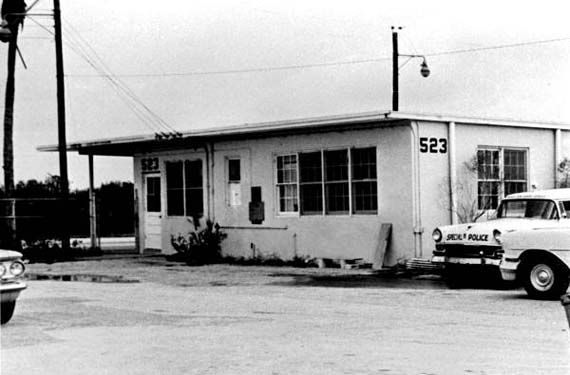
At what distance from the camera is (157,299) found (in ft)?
50.6

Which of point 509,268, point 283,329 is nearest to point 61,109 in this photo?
point 509,268

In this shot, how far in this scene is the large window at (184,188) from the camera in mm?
26578

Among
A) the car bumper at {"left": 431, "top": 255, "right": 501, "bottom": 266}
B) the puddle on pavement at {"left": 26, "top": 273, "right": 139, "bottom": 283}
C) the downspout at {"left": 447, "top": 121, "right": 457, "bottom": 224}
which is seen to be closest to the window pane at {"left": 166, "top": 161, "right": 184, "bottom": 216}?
the puddle on pavement at {"left": 26, "top": 273, "right": 139, "bottom": 283}

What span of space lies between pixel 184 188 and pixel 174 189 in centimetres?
54

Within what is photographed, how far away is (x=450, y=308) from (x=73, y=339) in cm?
548

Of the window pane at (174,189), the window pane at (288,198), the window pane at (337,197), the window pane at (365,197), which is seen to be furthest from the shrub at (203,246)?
the window pane at (365,197)

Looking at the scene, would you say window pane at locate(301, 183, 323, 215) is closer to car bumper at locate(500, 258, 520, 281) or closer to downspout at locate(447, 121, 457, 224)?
downspout at locate(447, 121, 457, 224)

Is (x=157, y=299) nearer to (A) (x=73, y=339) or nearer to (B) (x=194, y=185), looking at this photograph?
(A) (x=73, y=339)

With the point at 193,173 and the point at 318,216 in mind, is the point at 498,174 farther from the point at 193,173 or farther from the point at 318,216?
the point at 193,173

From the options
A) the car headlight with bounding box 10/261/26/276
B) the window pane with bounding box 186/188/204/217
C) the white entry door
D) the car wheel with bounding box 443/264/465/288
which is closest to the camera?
the car headlight with bounding box 10/261/26/276

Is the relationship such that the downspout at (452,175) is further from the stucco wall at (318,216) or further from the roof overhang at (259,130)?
the stucco wall at (318,216)

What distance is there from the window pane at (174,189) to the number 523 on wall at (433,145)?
843 centimetres

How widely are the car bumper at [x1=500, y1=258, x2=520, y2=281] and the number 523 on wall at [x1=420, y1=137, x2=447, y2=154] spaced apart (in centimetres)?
637

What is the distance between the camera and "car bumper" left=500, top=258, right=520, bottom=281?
15.0 meters
